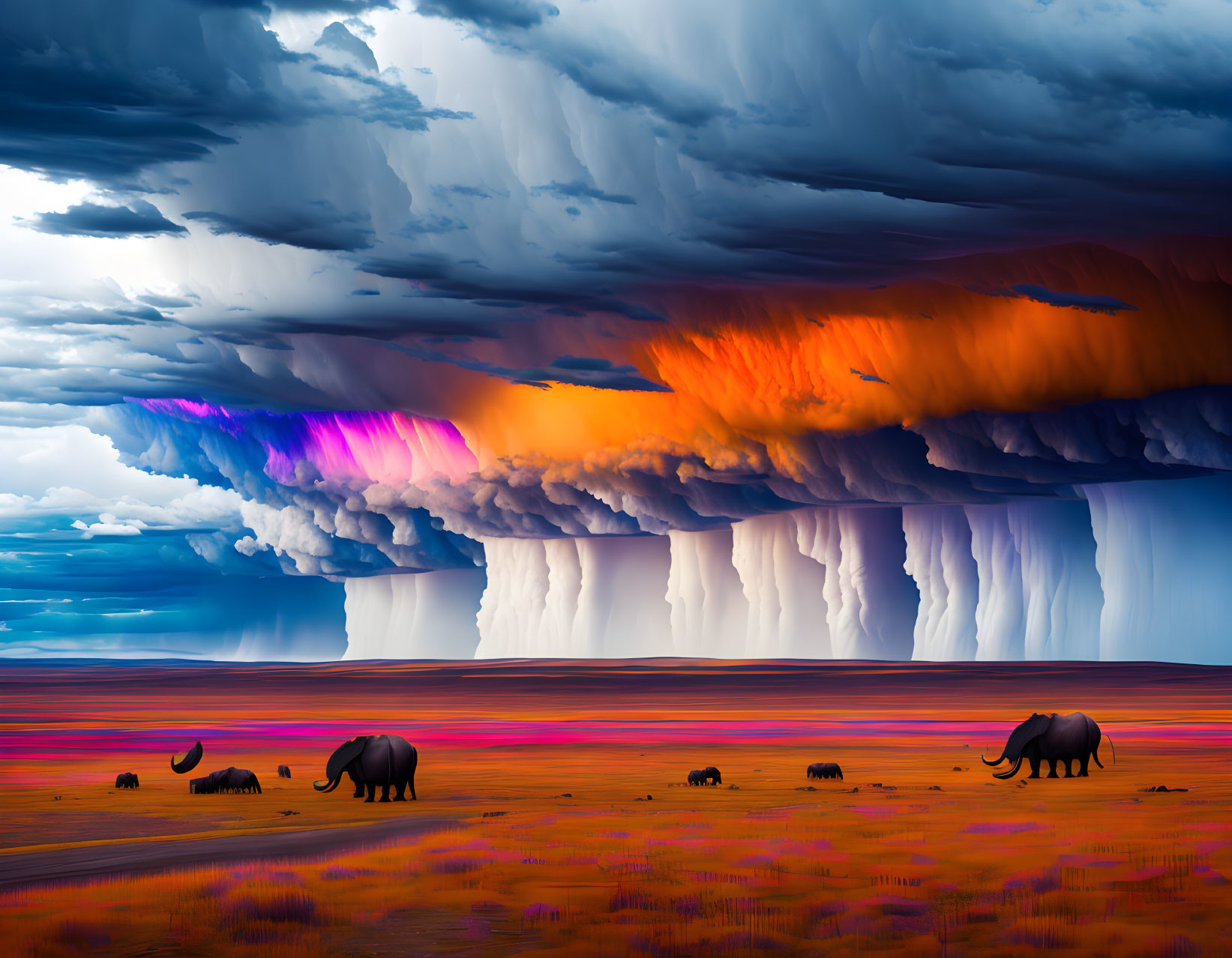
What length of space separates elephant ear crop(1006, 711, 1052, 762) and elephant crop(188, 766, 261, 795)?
1383cm

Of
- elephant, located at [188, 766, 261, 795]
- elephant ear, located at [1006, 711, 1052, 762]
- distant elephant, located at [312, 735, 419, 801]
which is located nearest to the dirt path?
distant elephant, located at [312, 735, 419, 801]

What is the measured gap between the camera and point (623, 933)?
13.8 meters

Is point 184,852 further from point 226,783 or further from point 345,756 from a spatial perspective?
point 226,783

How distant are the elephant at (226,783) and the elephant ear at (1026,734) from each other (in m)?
13.8

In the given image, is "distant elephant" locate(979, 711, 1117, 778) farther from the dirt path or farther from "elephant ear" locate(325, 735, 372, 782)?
the dirt path

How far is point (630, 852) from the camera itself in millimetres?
18875

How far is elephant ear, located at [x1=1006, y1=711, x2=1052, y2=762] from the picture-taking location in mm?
28625

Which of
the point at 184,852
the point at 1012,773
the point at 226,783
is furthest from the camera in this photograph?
the point at 226,783

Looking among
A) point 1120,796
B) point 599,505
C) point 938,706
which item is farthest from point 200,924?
point 599,505

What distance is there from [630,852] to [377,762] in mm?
7912

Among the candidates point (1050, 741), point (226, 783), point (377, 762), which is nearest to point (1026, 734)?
point (1050, 741)

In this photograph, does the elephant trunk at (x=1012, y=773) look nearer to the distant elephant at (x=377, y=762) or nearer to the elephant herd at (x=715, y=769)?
the elephant herd at (x=715, y=769)

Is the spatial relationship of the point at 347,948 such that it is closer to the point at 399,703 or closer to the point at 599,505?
the point at 399,703

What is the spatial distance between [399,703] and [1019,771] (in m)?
49.5
